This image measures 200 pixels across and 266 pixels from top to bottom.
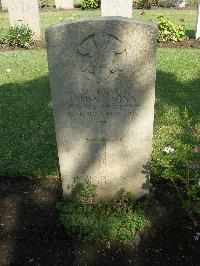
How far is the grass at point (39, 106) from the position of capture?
5.07 meters

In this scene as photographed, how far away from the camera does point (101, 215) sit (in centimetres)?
374

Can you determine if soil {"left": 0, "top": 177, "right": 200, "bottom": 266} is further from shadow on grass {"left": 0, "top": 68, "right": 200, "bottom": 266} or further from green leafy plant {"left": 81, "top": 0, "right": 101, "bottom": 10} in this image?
green leafy plant {"left": 81, "top": 0, "right": 101, "bottom": 10}

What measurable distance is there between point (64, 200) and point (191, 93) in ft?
12.8

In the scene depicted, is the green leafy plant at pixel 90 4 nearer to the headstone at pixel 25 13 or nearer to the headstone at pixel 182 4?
the headstone at pixel 182 4

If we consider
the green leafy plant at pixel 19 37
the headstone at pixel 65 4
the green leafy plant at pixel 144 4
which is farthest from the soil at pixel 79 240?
the headstone at pixel 65 4

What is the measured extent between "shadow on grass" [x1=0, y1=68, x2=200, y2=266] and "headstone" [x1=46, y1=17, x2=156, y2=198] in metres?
0.48

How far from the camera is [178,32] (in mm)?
10148

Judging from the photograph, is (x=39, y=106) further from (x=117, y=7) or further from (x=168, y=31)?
(x=117, y=7)

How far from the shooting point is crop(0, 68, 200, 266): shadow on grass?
3.50 meters

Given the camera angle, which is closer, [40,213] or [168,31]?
[40,213]

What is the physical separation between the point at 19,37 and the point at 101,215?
26.0 ft

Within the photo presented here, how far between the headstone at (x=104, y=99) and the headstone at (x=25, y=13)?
8128 mm

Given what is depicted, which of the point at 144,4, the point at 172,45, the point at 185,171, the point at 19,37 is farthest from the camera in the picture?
the point at 144,4

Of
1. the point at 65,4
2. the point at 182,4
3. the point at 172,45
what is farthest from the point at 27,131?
the point at 182,4
